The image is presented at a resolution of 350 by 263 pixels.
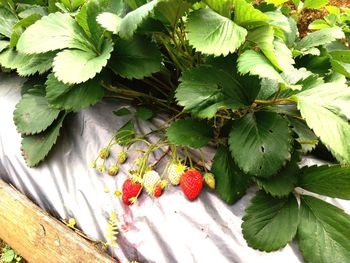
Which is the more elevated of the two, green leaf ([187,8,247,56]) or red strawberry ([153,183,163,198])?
green leaf ([187,8,247,56])

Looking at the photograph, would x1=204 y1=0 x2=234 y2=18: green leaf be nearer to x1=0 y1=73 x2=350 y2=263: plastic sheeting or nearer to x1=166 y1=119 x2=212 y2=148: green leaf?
x1=166 y1=119 x2=212 y2=148: green leaf

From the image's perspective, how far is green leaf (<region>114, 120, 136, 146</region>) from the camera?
3.53 ft

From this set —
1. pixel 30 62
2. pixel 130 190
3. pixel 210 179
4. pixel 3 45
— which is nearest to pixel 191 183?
pixel 210 179

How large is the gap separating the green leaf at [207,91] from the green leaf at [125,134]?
0.93 feet

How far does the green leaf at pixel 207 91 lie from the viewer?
0.85 meters

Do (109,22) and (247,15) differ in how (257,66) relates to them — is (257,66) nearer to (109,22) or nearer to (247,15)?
(247,15)

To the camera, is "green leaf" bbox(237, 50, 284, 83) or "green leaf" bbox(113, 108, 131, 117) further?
"green leaf" bbox(113, 108, 131, 117)

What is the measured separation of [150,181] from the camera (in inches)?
37.7

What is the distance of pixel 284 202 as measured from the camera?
847 millimetres

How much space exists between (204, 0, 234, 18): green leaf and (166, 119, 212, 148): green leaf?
0.91 feet

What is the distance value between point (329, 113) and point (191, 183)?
14.8 inches

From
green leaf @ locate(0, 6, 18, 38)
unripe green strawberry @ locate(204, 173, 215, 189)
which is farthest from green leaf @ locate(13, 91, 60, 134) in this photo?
unripe green strawberry @ locate(204, 173, 215, 189)

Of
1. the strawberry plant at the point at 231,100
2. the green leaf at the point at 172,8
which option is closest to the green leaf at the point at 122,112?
the strawberry plant at the point at 231,100

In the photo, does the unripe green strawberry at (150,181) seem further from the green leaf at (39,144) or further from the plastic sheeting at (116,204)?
the green leaf at (39,144)
